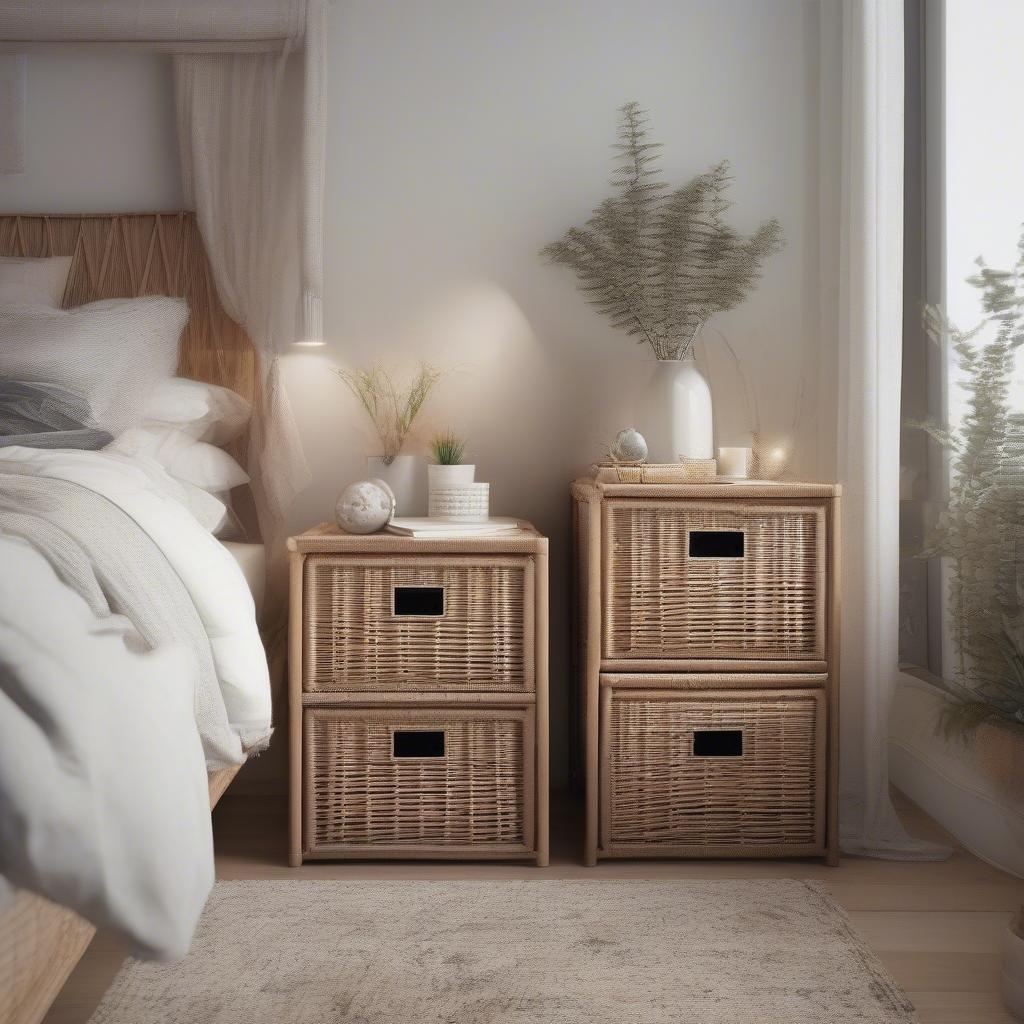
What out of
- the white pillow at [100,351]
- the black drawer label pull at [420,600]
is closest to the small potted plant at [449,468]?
the black drawer label pull at [420,600]

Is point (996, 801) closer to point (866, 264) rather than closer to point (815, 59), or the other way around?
point (866, 264)

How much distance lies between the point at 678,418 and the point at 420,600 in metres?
0.69

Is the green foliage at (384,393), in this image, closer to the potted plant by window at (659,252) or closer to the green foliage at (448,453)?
the green foliage at (448,453)

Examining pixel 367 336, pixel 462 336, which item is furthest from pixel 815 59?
pixel 367 336

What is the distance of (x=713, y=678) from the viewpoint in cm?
204

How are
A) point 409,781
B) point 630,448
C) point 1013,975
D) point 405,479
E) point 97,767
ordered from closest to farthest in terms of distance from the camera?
point 97,767
point 1013,975
point 409,781
point 630,448
point 405,479

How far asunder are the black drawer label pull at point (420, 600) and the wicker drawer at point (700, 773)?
0.37 metres

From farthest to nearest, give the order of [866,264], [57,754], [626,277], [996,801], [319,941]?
1. [626,277]
2. [866,264]
3. [996,801]
4. [319,941]
5. [57,754]

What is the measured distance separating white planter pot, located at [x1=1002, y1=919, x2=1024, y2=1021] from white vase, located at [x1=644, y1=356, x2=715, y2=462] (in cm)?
111

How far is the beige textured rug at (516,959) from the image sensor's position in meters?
1.45

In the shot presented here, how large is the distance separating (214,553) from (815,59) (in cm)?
189

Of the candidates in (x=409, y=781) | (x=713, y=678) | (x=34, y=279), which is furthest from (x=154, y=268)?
(x=713, y=678)

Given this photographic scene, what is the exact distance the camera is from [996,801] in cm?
204

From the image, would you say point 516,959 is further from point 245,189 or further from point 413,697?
point 245,189
